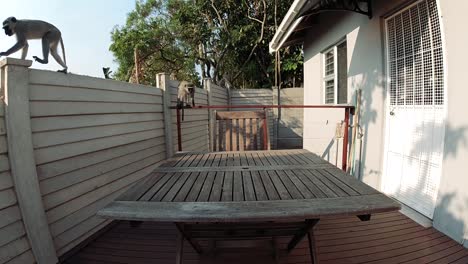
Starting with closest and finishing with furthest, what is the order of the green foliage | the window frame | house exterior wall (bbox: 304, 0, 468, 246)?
house exterior wall (bbox: 304, 0, 468, 246)
the window frame
the green foliage

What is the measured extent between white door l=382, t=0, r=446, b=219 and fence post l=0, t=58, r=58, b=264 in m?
2.97

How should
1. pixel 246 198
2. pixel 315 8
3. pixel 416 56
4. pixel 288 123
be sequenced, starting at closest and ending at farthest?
pixel 246 198, pixel 416 56, pixel 315 8, pixel 288 123

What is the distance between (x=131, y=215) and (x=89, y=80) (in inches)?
61.2

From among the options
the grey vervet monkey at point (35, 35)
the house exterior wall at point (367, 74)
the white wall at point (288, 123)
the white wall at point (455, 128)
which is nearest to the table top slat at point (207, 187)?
the grey vervet monkey at point (35, 35)

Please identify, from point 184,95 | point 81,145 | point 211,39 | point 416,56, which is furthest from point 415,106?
point 211,39

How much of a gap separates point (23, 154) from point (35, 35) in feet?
2.71

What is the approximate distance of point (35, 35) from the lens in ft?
5.98

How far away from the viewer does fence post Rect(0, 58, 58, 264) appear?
156 cm

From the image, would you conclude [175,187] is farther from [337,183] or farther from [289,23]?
[289,23]

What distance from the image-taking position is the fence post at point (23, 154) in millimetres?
1559

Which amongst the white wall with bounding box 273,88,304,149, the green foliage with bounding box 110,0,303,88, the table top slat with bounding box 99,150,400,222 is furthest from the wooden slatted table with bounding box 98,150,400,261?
the green foliage with bounding box 110,0,303,88

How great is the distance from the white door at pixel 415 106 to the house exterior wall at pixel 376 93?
0.34 feet

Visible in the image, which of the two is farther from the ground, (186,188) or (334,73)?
(334,73)

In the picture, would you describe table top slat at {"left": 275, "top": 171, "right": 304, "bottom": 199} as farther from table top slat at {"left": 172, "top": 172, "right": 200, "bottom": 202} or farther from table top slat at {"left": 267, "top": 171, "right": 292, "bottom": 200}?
table top slat at {"left": 172, "top": 172, "right": 200, "bottom": 202}
